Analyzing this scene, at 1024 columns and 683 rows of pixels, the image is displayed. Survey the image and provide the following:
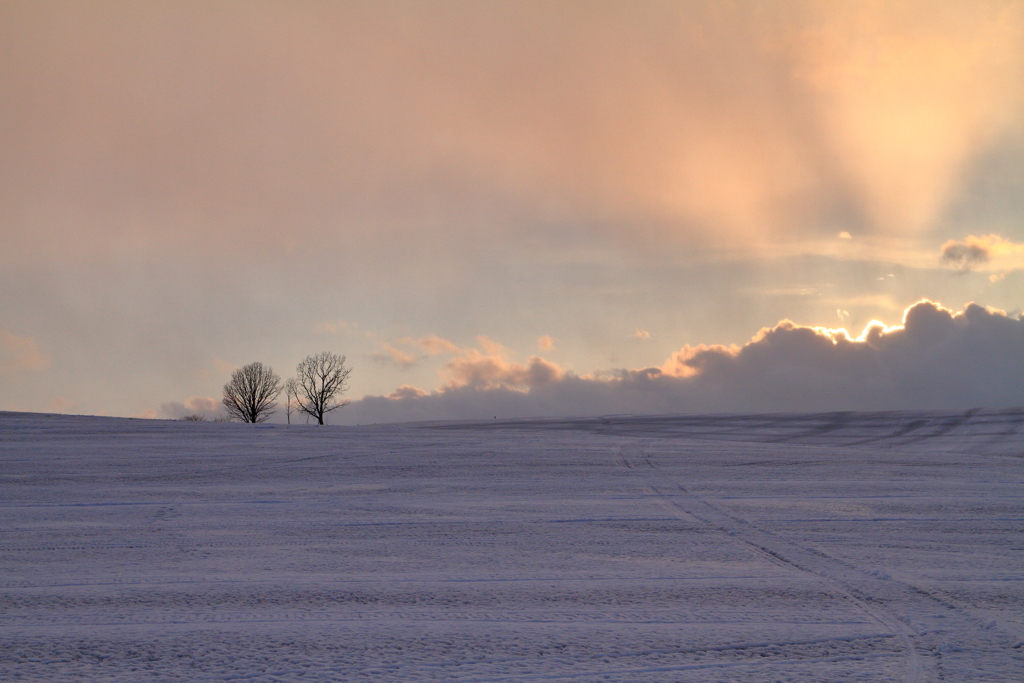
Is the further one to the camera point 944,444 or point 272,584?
point 944,444

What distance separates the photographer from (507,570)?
6449mm

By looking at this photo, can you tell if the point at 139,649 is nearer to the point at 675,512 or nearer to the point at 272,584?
the point at 272,584

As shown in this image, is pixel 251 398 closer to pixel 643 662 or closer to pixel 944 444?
pixel 944 444

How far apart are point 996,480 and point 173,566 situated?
37.8ft

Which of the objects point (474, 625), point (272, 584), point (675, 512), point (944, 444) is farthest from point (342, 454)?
point (944, 444)

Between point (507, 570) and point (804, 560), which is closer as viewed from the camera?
point (507, 570)

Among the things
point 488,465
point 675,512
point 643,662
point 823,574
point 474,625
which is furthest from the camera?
point 488,465

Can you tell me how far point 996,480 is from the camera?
1192 centimetres

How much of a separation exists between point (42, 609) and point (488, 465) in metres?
8.13

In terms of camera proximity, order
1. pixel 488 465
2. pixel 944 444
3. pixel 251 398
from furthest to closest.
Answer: pixel 251 398, pixel 944 444, pixel 488 465

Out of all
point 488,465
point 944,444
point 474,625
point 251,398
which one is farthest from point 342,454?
point 251,398

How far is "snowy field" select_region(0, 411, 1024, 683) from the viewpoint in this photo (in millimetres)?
4504

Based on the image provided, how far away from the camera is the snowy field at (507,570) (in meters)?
4.50

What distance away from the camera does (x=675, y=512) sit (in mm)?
9039
